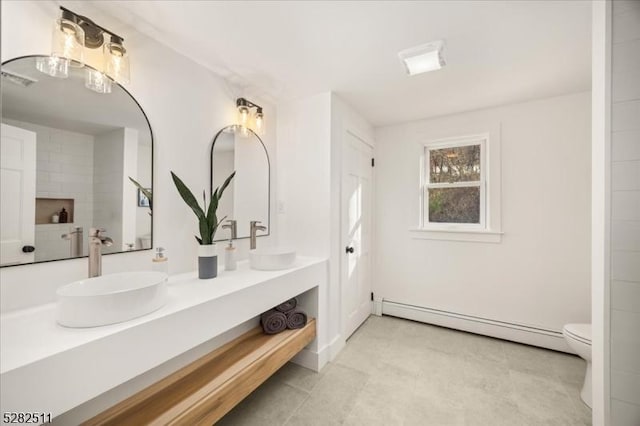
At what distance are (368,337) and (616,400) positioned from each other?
1679 millimetres

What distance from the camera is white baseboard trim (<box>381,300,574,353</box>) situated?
2.34m

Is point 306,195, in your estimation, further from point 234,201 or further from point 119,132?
point 119,132

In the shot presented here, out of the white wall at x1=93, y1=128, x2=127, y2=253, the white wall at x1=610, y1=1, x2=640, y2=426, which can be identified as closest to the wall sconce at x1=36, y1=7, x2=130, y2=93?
the white wall at x1=93, y1=128, x2=127, y2=253

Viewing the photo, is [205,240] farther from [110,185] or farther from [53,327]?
[53,327]

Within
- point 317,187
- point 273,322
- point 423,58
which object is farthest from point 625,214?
point 273,322

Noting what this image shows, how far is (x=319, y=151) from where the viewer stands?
2195 millimetres

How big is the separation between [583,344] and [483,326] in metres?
0.90

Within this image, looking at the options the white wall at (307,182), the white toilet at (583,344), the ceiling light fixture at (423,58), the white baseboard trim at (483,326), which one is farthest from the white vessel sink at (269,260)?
the white toilet at (583,344)

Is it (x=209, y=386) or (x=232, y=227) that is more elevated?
(x=232, y=227)

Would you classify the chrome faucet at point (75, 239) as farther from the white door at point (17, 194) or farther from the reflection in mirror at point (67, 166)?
the white door at point (17, 194)

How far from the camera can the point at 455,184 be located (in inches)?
110

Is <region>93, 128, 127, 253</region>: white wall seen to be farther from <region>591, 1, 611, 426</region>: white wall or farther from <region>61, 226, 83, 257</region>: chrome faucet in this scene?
<region>591, 1, 611, 426</region>: white wall

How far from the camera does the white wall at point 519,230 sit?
225cm

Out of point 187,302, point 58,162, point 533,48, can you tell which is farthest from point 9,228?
point 533,48
